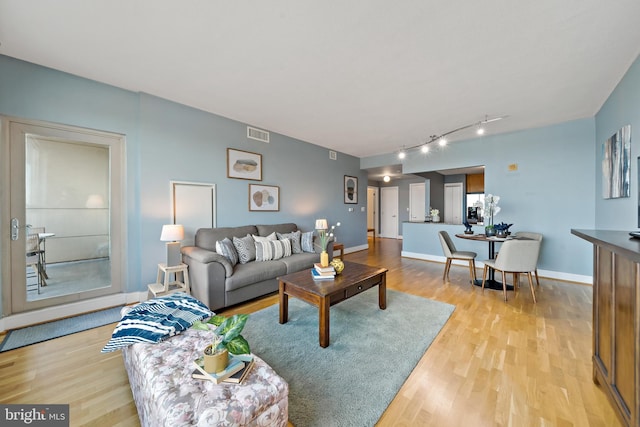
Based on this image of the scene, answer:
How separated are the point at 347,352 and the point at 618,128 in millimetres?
3905

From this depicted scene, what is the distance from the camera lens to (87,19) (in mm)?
1853

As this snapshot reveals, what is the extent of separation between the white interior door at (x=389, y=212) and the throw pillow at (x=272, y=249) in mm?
6584

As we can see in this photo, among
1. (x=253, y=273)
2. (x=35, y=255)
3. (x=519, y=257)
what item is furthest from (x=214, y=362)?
(x=519, y=257)

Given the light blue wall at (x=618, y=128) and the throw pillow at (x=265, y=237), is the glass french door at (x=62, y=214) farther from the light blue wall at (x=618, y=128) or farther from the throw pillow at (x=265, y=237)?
the light blue wall at (x=618, y=128)

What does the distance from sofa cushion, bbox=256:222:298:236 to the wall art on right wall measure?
4.39m

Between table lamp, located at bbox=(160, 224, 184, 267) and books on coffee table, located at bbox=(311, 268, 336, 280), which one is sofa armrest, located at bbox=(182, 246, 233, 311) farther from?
books on coffee table, located at bbox=(311, 268, 336, 280)

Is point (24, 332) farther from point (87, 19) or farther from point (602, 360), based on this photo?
point (602, 360)

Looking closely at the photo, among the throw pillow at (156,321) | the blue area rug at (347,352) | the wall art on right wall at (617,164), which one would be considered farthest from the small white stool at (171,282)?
the wall art on right wall at (617,164)

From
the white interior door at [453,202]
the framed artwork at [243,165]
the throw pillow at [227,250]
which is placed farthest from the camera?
the white interior door at [453,202]

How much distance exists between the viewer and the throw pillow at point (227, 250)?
3156 millimetres

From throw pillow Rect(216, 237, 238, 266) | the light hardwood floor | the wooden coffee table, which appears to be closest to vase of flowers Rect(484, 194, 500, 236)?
the light hardwood floor

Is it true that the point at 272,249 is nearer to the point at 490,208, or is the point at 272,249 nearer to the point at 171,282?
the point at 171,282

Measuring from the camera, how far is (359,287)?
247 centimetres

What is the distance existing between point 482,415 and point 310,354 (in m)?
1.19
